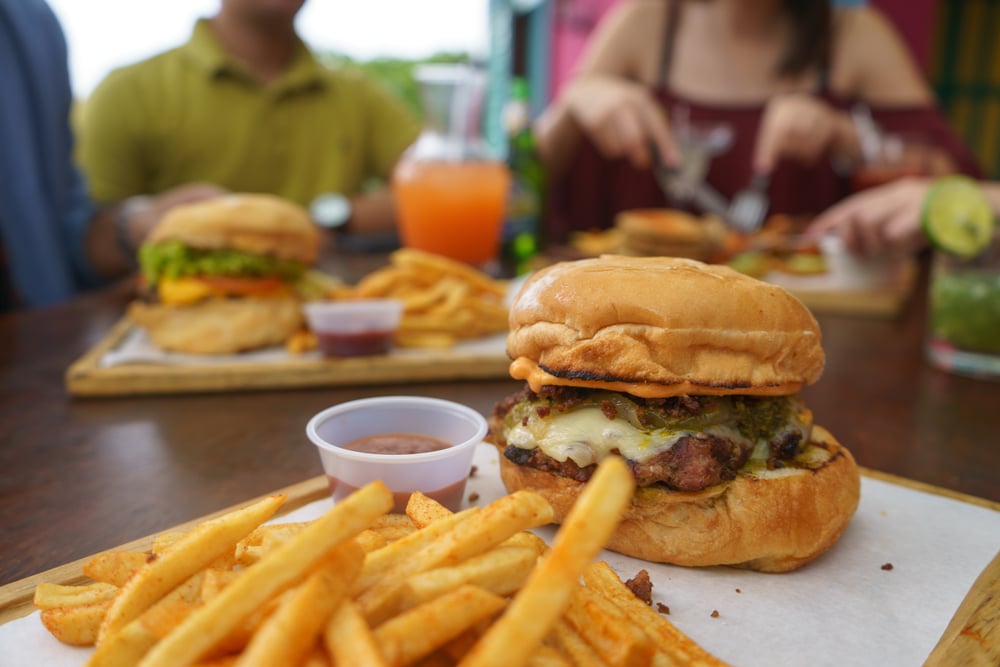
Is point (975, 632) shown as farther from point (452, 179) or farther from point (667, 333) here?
point (452, 179)

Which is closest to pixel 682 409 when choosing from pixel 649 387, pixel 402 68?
pixel 649 387

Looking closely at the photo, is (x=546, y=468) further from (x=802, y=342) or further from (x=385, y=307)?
(x=385, y=307)

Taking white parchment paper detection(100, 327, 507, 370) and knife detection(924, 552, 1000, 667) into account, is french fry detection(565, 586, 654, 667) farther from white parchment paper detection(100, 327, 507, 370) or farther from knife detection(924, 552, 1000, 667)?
white parchment paper detection(100, 327, 507, 370)

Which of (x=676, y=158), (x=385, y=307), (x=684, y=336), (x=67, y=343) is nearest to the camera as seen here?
(x=684, y=336)

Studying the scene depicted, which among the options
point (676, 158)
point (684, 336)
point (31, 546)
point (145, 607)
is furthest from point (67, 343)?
point (676, 158)

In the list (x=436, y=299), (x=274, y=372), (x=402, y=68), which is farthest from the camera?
(x=402, y=68)

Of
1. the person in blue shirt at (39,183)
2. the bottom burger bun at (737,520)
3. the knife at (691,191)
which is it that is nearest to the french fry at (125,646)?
the bottom burger bun at (737,520)

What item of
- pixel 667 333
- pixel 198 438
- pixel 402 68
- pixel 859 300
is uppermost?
pixel 402 68
